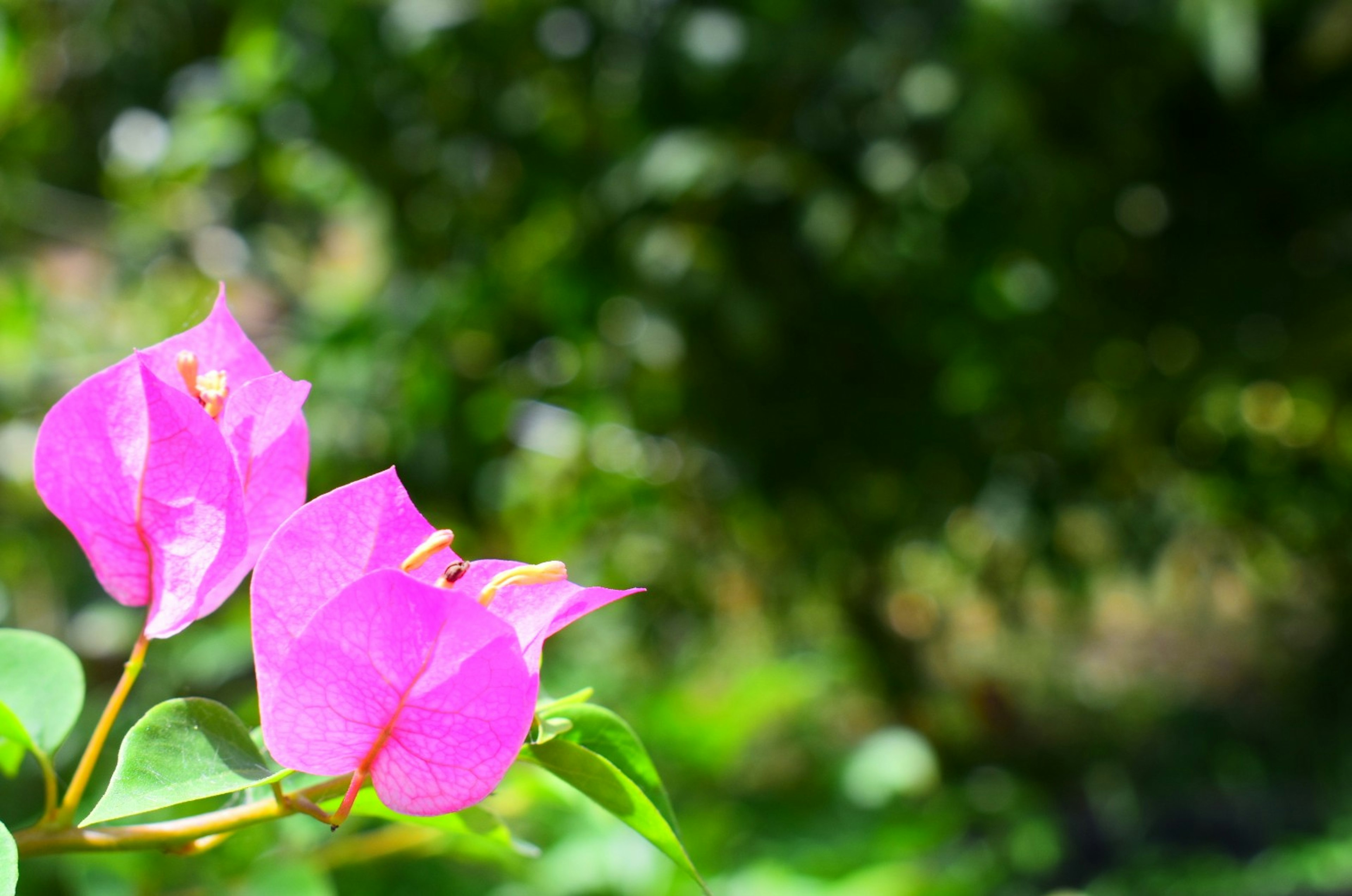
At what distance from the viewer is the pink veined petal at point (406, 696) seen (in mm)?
124

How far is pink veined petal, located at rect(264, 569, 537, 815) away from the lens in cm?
12

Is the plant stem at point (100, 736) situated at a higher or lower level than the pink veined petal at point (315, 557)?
lower

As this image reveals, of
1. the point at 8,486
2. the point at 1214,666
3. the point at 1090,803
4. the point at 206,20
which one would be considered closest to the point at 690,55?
the point at 8,486

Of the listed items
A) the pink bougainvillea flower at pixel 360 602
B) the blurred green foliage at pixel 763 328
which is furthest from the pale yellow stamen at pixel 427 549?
the blurred green foliage at pixel 763 328

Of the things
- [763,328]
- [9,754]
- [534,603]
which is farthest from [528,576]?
[763,328]

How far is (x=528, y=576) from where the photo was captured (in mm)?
134

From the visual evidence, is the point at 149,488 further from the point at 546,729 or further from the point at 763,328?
the point at 763,328

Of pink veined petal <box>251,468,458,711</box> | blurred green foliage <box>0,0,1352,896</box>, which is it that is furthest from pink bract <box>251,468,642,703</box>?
blurred green foliage <box>0,0,1352,896</box>

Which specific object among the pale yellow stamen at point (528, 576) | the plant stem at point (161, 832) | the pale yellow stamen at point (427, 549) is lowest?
the plant stem at point (161, 832)

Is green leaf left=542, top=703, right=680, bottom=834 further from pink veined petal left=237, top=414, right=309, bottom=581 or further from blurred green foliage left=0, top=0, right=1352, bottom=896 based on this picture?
blurred green foliage left=0, top=0, right=1352, bottom=896

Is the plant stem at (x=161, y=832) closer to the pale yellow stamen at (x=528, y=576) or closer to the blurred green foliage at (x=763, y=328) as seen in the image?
the pale yellow stamen at (x=528, y=576)

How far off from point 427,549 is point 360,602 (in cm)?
1

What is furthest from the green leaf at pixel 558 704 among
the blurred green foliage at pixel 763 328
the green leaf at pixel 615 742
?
the blurred green foliage at pixel 763 328

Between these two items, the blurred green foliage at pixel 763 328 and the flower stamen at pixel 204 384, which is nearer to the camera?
the flower stamen at pixel 204 384
